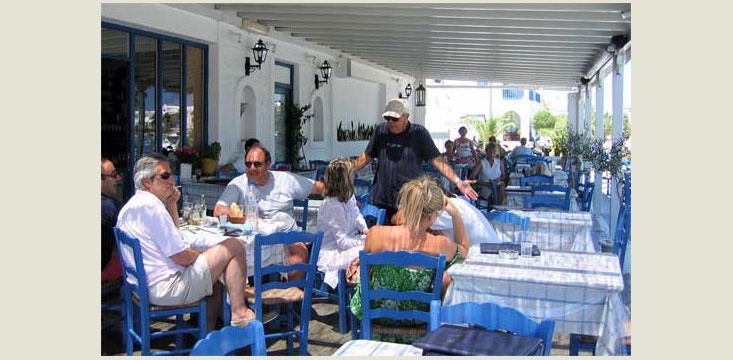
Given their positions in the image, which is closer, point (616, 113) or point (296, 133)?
point (616, 113)

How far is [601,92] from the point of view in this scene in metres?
12.6

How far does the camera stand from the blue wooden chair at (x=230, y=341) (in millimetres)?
2078

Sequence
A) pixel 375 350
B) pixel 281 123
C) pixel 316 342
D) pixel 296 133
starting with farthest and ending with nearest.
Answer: pixel 296 133 < pixel 281 123 < pixel 316 342 < pixel 375 350

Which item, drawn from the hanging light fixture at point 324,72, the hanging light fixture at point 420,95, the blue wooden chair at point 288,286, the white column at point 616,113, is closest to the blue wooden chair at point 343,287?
the blue wooden chair at point 288,286

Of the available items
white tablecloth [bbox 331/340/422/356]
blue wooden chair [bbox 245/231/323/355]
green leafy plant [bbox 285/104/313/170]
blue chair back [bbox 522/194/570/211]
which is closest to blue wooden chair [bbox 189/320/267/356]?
white tablecloth [bbox 331/340/422/356]

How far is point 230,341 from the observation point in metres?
2.18

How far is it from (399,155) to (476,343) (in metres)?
3.28

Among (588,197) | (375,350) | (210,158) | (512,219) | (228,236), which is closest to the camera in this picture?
(375,350)

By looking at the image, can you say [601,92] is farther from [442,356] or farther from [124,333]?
[442,356]

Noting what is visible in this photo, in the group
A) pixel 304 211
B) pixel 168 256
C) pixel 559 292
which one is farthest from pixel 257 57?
pixel 559 292

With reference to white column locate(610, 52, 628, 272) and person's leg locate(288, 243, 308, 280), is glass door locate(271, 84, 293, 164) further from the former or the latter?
person's leg locate(288, 243, 308, 280)

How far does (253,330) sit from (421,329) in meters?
1.37

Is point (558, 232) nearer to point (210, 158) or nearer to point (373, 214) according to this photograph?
point (373, 214)
